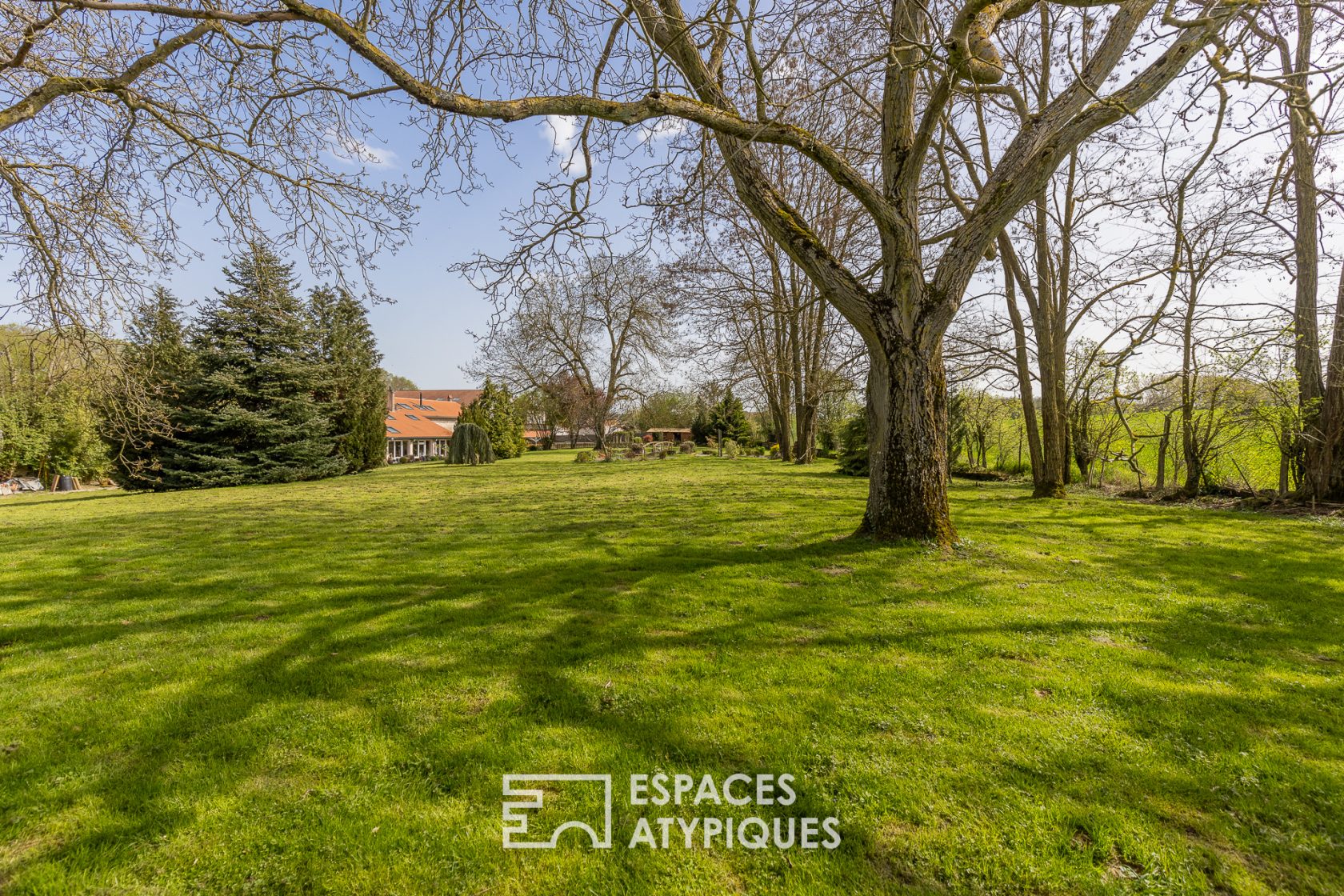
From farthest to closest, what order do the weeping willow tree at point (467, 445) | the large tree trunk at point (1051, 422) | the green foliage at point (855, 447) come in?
the weeping willow tree at point (467, 445) → the green foliage at point (855, 447) → the large tree trunk at point (1051, 422)

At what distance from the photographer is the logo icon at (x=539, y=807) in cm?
193

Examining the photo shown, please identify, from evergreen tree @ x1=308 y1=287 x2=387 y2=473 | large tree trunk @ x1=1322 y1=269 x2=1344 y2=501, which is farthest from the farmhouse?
large tree trunk @ x1=1322 y1=269 x2=1344 y2=501

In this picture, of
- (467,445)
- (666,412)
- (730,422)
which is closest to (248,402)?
(467,445)

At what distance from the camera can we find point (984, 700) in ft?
9.11

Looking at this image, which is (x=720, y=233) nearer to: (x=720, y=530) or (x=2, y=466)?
(x=720, y=530)

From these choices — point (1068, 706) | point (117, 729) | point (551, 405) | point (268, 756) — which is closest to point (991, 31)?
point (1068, 706)

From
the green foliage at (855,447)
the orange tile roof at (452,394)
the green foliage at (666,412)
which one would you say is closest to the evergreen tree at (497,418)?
the green foliage at (666,412)

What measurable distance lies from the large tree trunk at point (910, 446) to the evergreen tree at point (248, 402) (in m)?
18.4

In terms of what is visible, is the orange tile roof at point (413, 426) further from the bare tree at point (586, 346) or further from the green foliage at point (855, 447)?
the green foliage at point (855, 447)

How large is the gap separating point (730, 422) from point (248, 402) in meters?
28.3

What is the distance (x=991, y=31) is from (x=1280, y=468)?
374 inches

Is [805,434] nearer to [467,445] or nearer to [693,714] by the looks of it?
[467,445]

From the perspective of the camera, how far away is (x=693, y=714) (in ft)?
8.78

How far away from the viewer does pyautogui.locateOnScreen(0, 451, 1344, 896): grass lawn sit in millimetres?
1806
